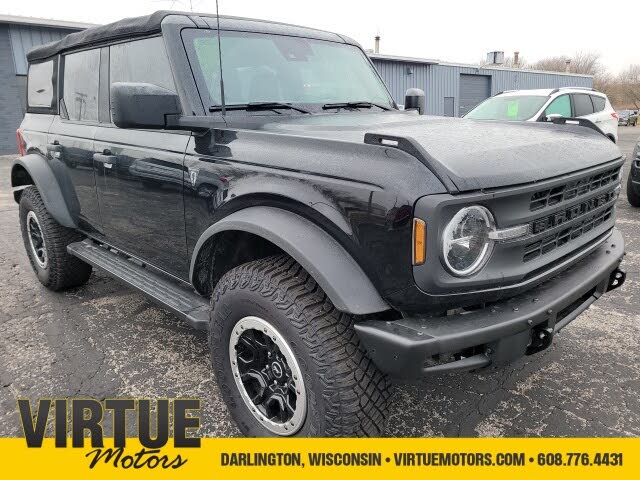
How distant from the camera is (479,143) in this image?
205cm

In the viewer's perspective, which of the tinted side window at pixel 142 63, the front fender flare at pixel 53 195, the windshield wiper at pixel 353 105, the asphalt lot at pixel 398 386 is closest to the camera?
the asphalt lot at pixel 398 386

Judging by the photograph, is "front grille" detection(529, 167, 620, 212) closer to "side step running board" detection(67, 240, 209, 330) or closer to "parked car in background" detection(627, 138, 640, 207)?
"side step running board" detection(67, 240, 209, 330)

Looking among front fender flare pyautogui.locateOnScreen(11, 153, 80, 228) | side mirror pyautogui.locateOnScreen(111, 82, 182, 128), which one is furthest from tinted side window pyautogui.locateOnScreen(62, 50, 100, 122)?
side mirror pyautogui.locateOnScreen(111, 82, 182, 128)

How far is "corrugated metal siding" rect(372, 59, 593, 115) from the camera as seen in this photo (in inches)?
865

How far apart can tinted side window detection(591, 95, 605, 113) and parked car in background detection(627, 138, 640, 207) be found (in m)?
3.95

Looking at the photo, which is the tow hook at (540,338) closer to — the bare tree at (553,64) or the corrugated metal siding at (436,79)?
the corrugated metal siding at (436,79)

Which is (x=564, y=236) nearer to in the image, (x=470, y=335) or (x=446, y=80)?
(x=470, y=335)

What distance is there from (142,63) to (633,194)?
6.80 m

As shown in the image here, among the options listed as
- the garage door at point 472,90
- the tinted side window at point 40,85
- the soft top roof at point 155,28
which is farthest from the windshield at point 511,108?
the garage door at point 472,90

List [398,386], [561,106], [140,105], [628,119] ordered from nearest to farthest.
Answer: [140,105]
[398,386]
[561,106]
[628,119]

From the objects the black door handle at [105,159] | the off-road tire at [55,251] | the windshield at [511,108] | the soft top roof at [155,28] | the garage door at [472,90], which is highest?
the garage door at [472,90]

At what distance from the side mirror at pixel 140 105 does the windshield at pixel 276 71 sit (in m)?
0.24

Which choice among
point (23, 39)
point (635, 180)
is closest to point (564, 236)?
point (635, 180)

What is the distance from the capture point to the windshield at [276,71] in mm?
2668
